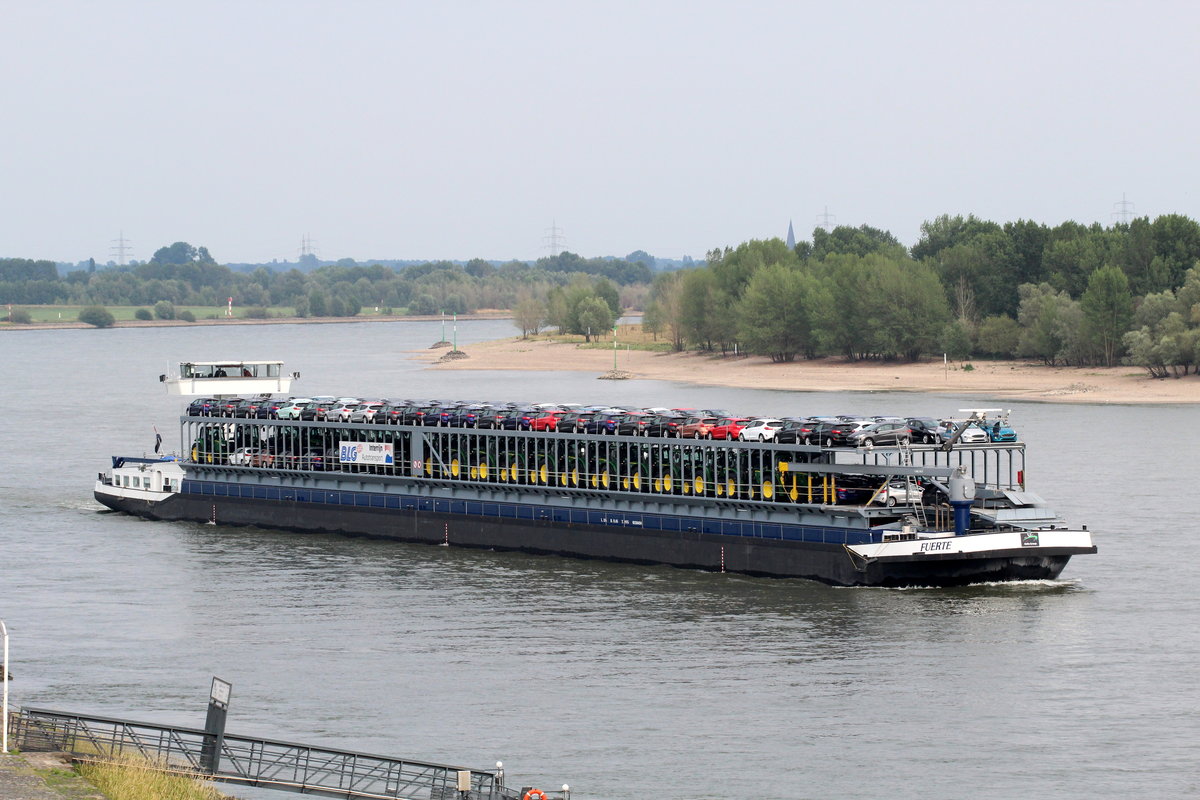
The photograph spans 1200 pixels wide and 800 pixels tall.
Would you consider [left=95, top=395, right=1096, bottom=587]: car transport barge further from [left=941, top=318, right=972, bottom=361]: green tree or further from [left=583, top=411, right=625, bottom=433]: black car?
[left=941, top=318, right=972, bottom=361]: green tree

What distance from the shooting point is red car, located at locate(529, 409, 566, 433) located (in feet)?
235

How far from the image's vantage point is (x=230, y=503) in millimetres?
79938

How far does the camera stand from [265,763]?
38.8 meters

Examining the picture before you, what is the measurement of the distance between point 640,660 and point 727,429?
58.3ft

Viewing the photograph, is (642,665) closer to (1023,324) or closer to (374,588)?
(374,588)

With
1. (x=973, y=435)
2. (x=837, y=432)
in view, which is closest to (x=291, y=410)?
(x=837, y=432)

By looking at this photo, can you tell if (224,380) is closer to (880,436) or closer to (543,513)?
(543,513)

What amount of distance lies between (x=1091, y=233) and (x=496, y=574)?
128884 millimetres

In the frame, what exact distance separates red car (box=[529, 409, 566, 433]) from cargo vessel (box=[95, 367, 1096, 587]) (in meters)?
0.63

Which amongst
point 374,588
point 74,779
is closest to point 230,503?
point 374,588

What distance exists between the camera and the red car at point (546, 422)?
235 ft

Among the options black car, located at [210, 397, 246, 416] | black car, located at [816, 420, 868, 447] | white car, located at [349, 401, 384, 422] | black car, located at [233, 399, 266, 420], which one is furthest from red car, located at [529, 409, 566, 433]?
black car, located at [210, 397, 246, 416]

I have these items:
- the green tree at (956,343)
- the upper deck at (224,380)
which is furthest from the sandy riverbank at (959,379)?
the upper deck at (224,380)

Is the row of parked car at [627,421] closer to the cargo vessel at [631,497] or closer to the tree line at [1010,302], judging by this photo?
Answer: the cargo vessel at [631,497]
